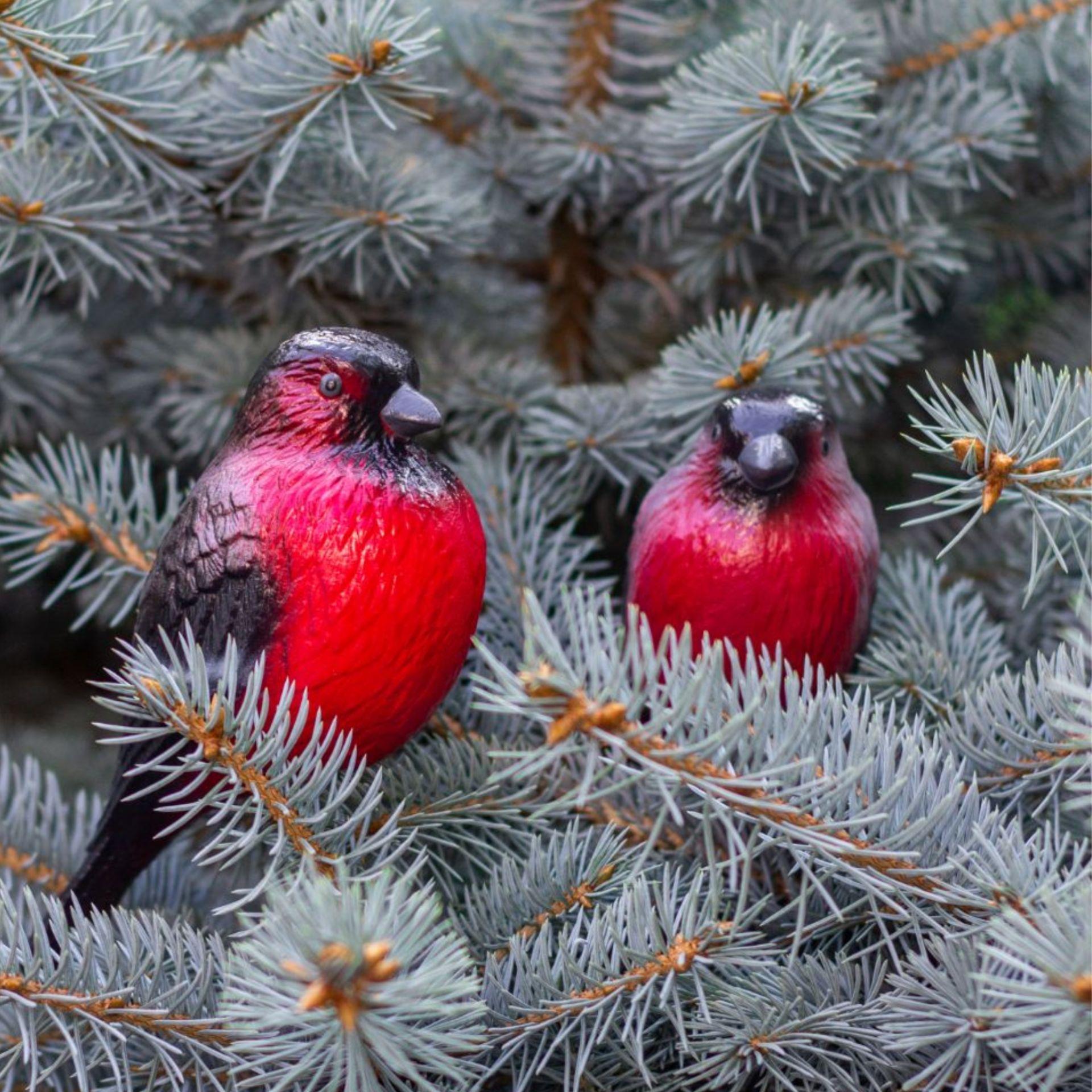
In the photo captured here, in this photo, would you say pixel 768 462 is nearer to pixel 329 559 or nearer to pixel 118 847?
pixel 329 559

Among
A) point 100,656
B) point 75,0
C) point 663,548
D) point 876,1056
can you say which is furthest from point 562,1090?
point 100,656

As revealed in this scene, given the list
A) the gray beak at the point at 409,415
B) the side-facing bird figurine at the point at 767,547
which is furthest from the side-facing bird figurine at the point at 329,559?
the side-facing bird figurine at the point at 767,547

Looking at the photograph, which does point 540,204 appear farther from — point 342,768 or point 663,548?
point 342,768

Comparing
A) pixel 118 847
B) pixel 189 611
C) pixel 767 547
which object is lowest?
pixel 118 847

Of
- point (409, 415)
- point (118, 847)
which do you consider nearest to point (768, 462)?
point (409, 415)

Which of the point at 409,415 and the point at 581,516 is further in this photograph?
the point at 581,516

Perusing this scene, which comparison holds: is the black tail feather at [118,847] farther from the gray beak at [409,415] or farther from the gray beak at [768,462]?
the gray beak at [768,462]
